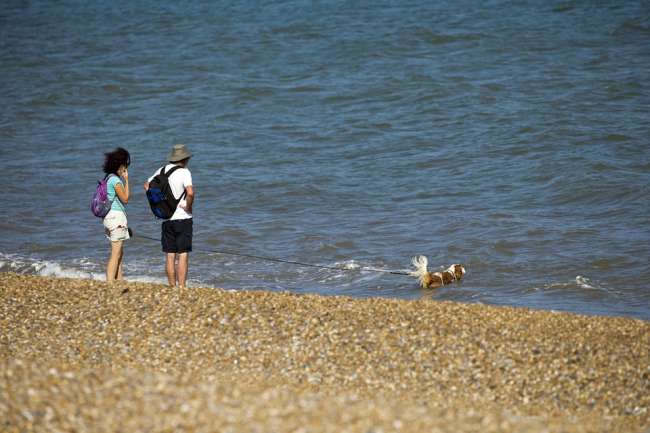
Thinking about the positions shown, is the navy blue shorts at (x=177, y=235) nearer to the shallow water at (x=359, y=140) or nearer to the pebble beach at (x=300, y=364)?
the pebble beach at (x=300, y=364)

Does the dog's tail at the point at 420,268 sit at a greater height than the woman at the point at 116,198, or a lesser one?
lesser

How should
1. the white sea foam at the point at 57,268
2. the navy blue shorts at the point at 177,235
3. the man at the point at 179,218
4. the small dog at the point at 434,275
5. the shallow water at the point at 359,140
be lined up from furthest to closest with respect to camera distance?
the shallow water at the point at 359,140 → the white sea foam at the point at 57,268 → the small dog at the point at 434,275 → the navy blue shorts at the point at 177,235 → the man at the point at 179,218

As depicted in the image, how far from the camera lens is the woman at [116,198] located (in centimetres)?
856

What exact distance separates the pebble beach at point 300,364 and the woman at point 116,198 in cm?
46

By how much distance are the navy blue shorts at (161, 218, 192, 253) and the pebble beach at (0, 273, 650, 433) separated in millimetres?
530

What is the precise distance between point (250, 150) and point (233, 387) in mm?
10747

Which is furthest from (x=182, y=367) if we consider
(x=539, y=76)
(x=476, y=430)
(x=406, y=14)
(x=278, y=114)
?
(x=406, y=14)

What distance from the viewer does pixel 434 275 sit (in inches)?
395

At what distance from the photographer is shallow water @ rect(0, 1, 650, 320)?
1106cm

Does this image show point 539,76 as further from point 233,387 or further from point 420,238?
point 233,387

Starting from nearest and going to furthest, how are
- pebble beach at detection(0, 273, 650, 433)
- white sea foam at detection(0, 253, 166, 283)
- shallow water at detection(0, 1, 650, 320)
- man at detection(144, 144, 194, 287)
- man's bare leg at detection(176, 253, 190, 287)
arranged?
pebble beach at detection(0, 273, 650, 433) → man at detection(144, 144, 194, 287) → man's bare leg at detection(176, 253, 190, 287) → white sea foam at detection(0, 253, 166, 283) → shallow water at detection(0, 1, 650, 320)

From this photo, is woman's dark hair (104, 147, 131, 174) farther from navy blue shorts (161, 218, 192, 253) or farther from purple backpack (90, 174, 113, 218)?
navy blue shorts (161, 218, 192, 253)

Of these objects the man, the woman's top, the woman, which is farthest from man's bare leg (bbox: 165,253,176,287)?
the woman's top

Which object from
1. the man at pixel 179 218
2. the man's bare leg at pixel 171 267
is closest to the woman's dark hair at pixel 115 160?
the man at pixel 179 218
